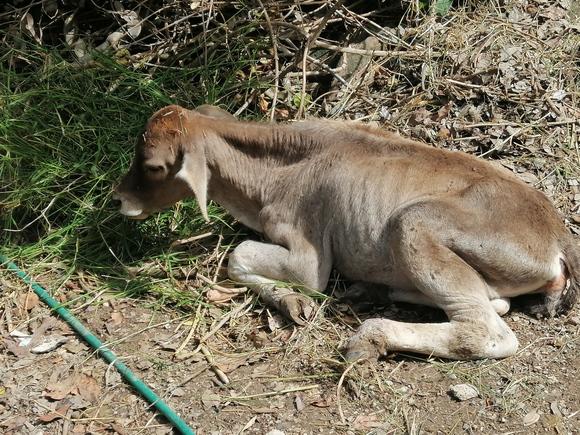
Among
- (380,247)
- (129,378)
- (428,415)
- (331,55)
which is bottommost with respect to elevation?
(129,378)

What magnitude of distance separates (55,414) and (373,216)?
302 cm

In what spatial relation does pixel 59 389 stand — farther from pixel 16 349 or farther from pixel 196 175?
pixel 196 175

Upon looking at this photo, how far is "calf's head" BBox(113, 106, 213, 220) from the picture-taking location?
25.8ft

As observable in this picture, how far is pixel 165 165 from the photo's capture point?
26.1 feet

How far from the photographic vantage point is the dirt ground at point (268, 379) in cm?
622

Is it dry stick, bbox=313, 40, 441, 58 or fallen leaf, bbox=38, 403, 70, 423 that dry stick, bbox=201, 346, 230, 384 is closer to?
fallen leaf, bbox=38, 403, 70, 423

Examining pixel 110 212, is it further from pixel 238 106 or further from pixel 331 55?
pixel 331 55

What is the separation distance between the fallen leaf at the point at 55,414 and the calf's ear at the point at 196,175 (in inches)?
79.7

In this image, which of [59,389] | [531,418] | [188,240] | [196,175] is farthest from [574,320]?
[59,389]

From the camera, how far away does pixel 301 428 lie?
6.18 m

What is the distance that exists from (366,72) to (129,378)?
15.8 feet

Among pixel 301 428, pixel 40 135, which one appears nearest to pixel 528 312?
pixel 301 428

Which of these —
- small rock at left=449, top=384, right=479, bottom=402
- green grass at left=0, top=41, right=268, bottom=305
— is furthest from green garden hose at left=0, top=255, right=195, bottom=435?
small rock at left=449, top=384, right=479, bottom=402

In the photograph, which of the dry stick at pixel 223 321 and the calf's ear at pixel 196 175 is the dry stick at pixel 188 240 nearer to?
the calf's ear at pixel 196 175
